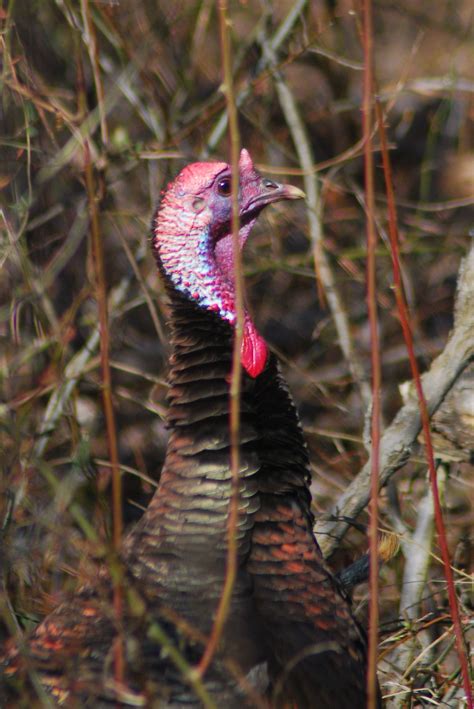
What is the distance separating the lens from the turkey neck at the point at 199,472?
243cm

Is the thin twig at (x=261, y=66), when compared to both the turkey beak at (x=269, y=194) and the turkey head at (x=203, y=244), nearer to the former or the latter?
the turkey beak at (x=269, y=194)

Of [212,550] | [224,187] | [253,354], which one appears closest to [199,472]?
[212,550]

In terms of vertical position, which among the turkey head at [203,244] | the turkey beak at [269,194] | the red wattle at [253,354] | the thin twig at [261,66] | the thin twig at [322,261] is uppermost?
the thin twig at [261,66]

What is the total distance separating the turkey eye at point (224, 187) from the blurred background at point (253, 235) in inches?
23.8

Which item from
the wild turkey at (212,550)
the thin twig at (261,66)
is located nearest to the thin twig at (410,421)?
the wild turkey at (212,550)

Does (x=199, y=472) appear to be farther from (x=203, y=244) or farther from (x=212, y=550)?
(x=203, y=244)

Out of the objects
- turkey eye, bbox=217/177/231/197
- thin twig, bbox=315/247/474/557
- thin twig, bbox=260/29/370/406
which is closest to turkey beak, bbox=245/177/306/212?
turkey eye, bbox=217/177/231/197

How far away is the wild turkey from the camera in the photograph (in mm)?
2273

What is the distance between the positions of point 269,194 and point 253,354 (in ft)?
1.85

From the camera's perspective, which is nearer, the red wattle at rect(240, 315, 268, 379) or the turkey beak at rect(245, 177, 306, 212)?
the red wattle at rect(240, 315, 268, 379)

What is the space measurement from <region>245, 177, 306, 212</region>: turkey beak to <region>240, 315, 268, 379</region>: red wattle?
1.51 ft

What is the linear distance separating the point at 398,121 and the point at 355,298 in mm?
1240

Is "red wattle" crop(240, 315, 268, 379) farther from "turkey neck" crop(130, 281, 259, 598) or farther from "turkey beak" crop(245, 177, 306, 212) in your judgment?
"turkey beak" crop(245, 177, 306, 212)

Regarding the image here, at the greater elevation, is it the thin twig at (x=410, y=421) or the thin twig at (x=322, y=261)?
the thin twig at (x=322, y=261)
